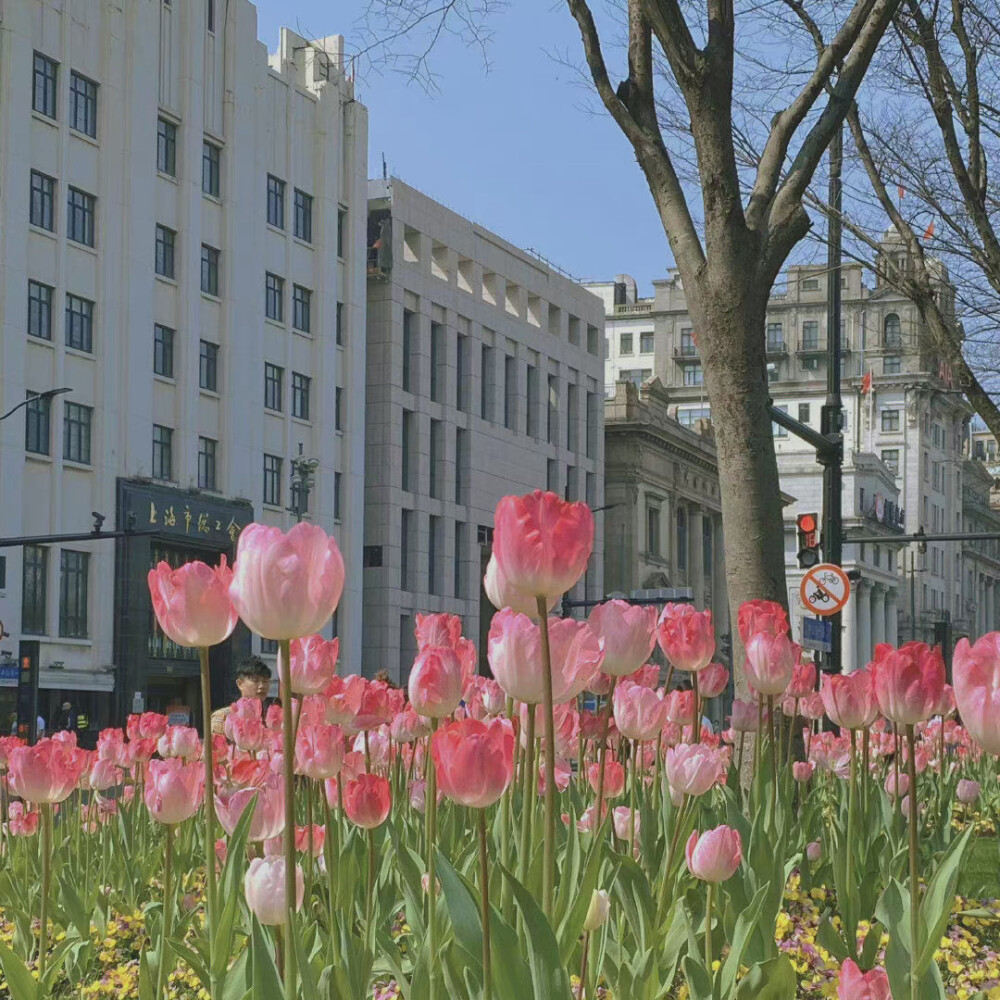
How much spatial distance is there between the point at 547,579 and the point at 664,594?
39549 mm

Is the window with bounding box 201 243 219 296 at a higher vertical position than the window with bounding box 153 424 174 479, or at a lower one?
higher

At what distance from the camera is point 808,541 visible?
17.7 m

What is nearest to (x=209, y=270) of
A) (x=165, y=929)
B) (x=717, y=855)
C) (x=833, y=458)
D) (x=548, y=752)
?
(x=833, y=458)

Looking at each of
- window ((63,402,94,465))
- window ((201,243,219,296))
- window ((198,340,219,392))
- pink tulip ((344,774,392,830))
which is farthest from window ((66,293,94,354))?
pink tulip ((344,774,392,830))

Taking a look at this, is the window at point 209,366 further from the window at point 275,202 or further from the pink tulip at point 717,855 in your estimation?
the pink tulip at point 717,855

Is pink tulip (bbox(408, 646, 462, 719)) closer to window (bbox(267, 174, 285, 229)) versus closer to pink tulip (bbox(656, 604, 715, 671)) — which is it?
pink tulip (bbox(656, 604, 715, 671))

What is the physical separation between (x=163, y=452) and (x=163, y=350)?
2.37m

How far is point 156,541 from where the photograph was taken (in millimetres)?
38094

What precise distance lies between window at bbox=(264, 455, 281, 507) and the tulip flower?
40.7 m

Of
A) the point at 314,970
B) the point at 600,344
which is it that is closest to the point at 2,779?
the point at 314,970

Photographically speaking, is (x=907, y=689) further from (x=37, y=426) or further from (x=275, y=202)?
(x=275, y=202)

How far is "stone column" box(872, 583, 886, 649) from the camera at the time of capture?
9675cm

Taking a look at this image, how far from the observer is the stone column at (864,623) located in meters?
92.4

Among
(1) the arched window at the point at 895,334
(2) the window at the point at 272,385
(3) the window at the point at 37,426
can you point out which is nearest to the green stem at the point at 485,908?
(1) the arched window at the point at 895,334
